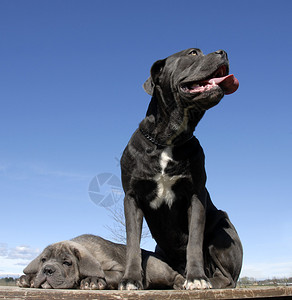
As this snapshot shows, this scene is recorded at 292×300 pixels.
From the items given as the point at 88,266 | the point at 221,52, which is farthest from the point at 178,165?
the point at 88,266

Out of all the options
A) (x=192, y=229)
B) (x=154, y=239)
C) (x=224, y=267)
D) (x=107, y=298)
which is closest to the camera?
(x=107, y=298)

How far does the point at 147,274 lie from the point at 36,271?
52.6 inches

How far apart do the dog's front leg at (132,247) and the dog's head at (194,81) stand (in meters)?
1.17

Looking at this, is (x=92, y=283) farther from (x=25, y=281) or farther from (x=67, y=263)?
(x=25, y=281)

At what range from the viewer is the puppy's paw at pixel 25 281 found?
4.21 metres

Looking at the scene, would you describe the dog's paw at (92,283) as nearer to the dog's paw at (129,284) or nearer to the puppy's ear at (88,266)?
the puppy's ear at (88,266)

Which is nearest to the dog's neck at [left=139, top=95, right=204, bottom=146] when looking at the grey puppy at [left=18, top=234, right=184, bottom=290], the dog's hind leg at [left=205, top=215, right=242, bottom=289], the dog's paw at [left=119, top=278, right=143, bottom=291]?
the dog's hind leg at [left=205, top=215, right=242, bottom=289]

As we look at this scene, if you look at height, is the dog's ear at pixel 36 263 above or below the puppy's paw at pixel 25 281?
above

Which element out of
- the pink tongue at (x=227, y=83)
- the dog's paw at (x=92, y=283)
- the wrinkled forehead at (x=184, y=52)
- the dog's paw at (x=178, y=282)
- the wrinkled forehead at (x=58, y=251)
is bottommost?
the dog's paw at (x=178, y=282)

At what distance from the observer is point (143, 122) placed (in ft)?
14.5

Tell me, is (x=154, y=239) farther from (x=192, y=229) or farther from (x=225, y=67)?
(x=225, y=67)

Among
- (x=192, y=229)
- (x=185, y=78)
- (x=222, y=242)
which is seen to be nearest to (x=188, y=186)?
(x=192, y=229)

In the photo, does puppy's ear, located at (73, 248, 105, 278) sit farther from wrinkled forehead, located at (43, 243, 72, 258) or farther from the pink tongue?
the pink tongue

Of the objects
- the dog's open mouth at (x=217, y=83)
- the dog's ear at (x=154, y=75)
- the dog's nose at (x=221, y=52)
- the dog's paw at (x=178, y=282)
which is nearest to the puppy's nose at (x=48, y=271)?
the dog's paw at (x=178, y=282)
